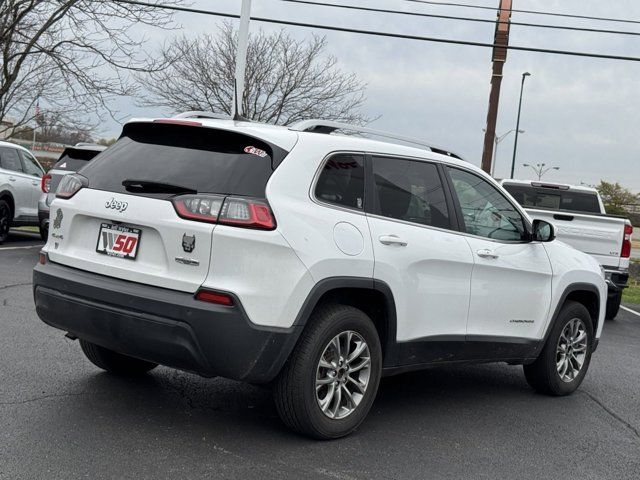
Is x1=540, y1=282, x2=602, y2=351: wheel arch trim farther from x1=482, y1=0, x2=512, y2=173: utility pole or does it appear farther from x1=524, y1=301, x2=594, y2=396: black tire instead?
x1=482, y1=0, x2=512, y2=173: utility pole

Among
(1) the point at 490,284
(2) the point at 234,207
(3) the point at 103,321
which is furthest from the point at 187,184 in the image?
(1) the point at 490,284

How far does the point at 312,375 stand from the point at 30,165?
12024 mm

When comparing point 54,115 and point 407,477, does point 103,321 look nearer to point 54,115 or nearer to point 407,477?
point 407,477

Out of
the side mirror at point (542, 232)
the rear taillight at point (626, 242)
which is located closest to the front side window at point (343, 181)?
the side mirror at point (542, 232)

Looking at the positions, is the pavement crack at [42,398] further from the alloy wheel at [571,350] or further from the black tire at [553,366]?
the alloy wheel at [571,350]

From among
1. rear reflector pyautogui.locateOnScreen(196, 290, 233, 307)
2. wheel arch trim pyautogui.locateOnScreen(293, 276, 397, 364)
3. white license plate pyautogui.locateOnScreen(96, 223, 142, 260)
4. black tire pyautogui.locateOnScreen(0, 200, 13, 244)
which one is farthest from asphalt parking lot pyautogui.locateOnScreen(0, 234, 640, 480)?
black tire pyautogui.locateOnScreen(0, 200, 13, 244)

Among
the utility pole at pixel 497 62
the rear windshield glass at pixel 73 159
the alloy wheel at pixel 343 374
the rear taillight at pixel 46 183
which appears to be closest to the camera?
the alloy wheel at pixel 343 374

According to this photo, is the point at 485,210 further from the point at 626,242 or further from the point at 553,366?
the point at 626,242

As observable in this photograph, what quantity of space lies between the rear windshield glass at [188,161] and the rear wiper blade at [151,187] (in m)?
0.02

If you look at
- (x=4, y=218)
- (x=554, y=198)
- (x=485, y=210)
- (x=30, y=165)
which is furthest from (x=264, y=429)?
(x=30, y=165)

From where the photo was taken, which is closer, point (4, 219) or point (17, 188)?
point (4, 219)

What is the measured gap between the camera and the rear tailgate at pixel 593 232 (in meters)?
9.80

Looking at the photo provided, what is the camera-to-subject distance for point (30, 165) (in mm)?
14367

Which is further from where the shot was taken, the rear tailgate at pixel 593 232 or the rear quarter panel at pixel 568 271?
the rear tailgate at pixel 593 232
